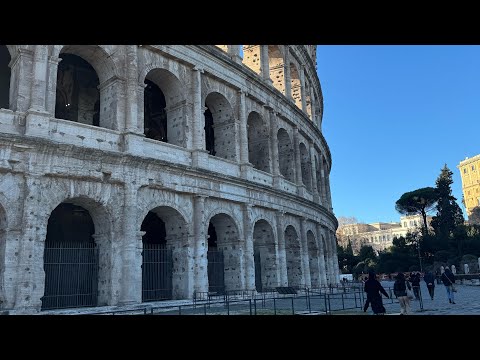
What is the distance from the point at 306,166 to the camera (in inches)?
872

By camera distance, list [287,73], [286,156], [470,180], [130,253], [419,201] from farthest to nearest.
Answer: [470,180], [419,201], [287,73], [286,156], [130,253]

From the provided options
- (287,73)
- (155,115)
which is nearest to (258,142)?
(155,115)

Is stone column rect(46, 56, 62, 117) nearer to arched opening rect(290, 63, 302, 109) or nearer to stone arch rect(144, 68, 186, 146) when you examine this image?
stone arch rect(144, 68, 186, 146)

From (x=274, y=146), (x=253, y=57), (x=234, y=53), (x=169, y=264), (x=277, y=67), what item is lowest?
(x=169, y=264)

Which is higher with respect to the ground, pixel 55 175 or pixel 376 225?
pixel 376 225

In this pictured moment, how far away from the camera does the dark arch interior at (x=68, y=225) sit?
46.6 feet

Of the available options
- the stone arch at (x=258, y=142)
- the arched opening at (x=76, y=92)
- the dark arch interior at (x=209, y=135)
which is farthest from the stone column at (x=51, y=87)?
the stone arch at (x=258, y=142)

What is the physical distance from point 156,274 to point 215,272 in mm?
2404

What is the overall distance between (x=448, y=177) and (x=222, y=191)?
1695 inches

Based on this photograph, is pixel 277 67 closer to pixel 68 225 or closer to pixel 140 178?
pixel 140 178

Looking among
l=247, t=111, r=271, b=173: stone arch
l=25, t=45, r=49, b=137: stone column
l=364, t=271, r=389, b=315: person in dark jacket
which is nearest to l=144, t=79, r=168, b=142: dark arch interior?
l=247, t=111, r=271, b=173: stone arch

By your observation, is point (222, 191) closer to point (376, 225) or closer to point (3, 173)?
point (3, 173)
